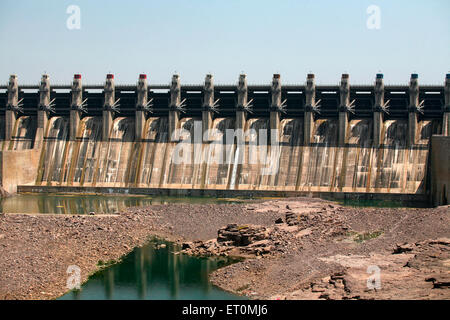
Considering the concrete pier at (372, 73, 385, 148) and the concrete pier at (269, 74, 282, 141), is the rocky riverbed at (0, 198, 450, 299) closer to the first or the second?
the concrete pier at (372, 73, 385, 148)

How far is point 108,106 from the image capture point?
92250 mm

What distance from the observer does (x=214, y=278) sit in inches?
1820

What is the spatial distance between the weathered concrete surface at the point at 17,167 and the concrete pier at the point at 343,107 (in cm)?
4099

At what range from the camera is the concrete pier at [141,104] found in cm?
9144

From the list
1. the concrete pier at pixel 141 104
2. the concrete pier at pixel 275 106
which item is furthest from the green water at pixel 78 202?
the concrete pier at pixel 275 106

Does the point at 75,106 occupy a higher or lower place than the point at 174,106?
higher

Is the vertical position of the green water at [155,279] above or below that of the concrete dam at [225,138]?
below

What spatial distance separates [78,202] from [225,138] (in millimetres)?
21446

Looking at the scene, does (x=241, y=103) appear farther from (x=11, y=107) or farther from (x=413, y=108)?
(x=11, y=107)

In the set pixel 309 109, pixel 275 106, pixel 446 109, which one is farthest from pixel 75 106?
pixel 446 109

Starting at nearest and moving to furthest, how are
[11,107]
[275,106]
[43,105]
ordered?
[275,106] → [43,105] → [11,107]

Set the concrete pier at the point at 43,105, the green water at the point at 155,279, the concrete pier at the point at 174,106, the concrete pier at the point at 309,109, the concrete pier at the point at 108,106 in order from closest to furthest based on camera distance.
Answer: the green water at the point at 155,279 < the concrete pier at the point at 309,109 < the concrete pier at the point at 174,106 < the concrete pier at the point at 108,106 < the concrete pier at the point at 43,105

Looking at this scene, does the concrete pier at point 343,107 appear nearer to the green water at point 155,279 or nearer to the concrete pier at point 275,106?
the concrete pier at point 275,106
